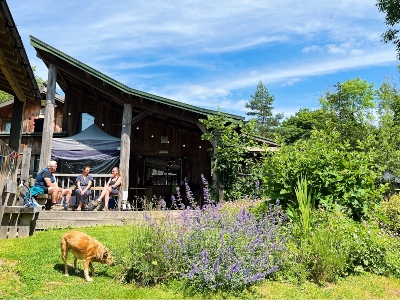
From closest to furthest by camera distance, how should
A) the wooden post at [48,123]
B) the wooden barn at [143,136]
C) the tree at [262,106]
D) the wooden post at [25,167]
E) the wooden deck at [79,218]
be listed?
the wooden deck at [79,218], the wooden post at [25,167], the wooden post at [48,123], the wooden barn at [143,136], the tree at [262,106]

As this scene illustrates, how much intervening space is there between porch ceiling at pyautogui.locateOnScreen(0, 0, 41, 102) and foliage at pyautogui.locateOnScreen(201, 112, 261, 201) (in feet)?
16.5

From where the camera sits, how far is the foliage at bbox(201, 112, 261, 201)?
11.4m

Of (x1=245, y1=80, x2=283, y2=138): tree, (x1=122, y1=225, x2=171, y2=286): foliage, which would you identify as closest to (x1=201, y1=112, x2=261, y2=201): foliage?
(x1=122, y1=225, x2=171, y2=286): foliage

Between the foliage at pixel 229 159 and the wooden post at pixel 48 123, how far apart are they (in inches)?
196

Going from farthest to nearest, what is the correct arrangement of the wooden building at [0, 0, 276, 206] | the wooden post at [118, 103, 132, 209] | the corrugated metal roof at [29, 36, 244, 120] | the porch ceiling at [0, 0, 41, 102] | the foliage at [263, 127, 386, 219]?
the wooden building at [0, 0, 276, 206]
the corrugated metal roof at [29, 36, 244, 120]
the wooden post at [118, 103, 132, 209]
the foliage at [263, 127, 386, 219]
the porch ceiling at [0, 0, 41, 102]

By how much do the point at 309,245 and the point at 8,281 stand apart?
12.7ft

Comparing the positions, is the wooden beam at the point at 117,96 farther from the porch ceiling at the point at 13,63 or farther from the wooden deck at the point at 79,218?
the wooden deck at the point at 79,218

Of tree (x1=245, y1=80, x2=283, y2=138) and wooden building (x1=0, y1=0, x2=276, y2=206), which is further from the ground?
tree (x1=245, y1=80, x2=283, y2=138)

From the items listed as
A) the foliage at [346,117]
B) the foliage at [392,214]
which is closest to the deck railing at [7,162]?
the foliage at [392,214]

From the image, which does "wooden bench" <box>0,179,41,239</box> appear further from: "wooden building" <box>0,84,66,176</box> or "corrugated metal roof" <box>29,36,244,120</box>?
"wooden building" <box>0,84,66,176</box>

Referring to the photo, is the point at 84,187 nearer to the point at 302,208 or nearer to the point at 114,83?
the point at 114,83

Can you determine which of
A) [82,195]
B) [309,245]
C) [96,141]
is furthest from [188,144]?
[309,245]

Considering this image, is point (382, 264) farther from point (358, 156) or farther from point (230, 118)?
point (230, 118)

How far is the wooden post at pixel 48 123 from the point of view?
1187 cm
